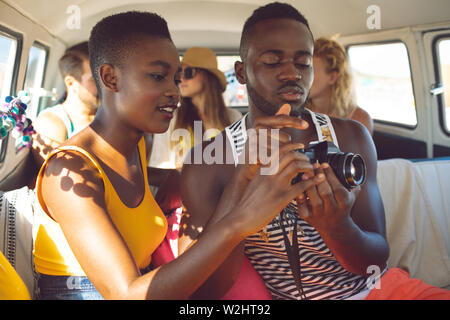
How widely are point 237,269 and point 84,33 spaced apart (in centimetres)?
275

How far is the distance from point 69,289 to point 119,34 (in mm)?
843

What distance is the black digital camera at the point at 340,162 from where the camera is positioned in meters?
1.15

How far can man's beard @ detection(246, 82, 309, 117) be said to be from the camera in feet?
5.08

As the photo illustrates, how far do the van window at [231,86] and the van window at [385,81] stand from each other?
1169mm

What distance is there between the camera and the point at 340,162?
1.15 m

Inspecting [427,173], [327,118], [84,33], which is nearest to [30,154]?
[84,33]

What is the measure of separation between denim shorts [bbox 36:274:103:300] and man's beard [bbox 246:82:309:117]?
2.92ft

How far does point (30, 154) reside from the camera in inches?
114

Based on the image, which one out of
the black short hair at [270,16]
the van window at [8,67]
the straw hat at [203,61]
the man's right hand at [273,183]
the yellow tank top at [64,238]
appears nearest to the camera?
the man's right hand at [273,183]

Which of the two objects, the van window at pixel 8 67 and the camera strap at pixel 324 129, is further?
the van window at pixel 8 67

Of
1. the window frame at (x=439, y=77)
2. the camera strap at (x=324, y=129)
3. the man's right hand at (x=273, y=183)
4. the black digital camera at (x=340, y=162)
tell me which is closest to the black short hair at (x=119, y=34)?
the man's right hand at (x=273, y=183)

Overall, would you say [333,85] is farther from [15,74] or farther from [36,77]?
[36,77]

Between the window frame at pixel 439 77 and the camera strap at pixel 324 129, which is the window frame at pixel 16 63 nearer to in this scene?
the camera strap at pixel 324 129
